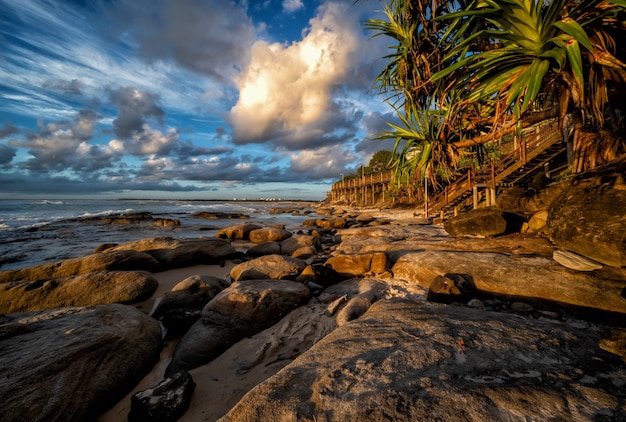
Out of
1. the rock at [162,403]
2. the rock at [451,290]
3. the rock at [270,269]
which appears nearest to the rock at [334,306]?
the rock at [451,290]

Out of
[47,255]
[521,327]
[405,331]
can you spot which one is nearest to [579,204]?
[521,327]

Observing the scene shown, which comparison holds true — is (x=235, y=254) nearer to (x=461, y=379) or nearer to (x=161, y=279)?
(x=161, y=279)

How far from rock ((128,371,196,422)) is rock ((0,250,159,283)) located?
5.82 metres

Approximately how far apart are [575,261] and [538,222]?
2.22 m

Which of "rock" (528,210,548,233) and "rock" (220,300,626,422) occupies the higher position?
"rock" (528,210,548,233)

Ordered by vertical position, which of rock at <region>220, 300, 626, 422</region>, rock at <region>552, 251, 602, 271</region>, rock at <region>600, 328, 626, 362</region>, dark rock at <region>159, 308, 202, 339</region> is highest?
rock at <region>552, 251, 602, 271</region>

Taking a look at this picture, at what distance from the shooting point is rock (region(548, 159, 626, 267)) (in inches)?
133

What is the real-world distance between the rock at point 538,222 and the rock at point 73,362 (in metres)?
7.56

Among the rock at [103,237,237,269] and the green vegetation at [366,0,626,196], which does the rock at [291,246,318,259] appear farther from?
the green vegetation at [366,0,626,196]

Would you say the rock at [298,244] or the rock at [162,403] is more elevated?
the rock at [298,244]

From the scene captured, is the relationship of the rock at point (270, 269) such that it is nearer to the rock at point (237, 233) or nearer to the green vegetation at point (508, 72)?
the green vegetation at point (508, 72)

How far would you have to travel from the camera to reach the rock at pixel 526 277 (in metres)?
3.33

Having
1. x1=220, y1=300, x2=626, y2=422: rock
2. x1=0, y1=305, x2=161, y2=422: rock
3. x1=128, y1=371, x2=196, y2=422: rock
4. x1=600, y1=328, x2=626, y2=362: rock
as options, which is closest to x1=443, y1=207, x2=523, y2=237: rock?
x1=220, y1=300, x2=626, y2=422: rock

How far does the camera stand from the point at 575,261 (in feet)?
12.3
